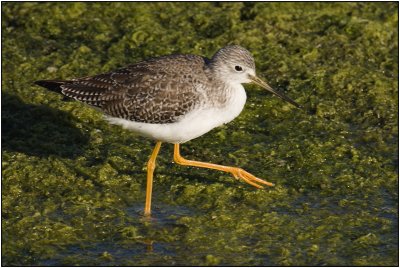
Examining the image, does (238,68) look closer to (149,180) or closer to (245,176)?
(245,176)

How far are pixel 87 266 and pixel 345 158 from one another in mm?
3518

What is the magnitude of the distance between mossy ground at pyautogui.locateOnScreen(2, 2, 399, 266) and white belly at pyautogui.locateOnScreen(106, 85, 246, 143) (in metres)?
0.78

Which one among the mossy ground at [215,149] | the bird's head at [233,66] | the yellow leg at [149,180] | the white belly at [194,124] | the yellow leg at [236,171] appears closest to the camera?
the mossy ground at [215,149]

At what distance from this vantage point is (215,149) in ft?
32.8

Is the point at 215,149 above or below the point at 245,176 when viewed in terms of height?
above

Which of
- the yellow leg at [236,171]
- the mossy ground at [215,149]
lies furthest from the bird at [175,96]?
the mossy ground at [215,149]

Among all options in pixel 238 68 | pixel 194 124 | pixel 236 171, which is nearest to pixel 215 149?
pixel 236 171

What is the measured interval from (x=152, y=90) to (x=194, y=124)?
0.60 meters

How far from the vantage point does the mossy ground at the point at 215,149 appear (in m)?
8.16

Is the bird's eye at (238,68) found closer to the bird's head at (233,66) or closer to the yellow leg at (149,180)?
the bird's head at (233,66)

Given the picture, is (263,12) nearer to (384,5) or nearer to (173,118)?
(384,5)

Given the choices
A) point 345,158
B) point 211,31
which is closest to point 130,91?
point 345,158

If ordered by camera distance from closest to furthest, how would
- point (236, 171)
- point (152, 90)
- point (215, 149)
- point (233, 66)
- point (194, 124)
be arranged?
point (194, 124)
point (152, 90)
point (233, 66)
point (236, 171)
point (215, 149)

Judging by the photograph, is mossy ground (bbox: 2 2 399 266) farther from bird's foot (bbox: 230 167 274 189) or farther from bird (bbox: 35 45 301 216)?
bird (bbox: 35 45 301 216)
